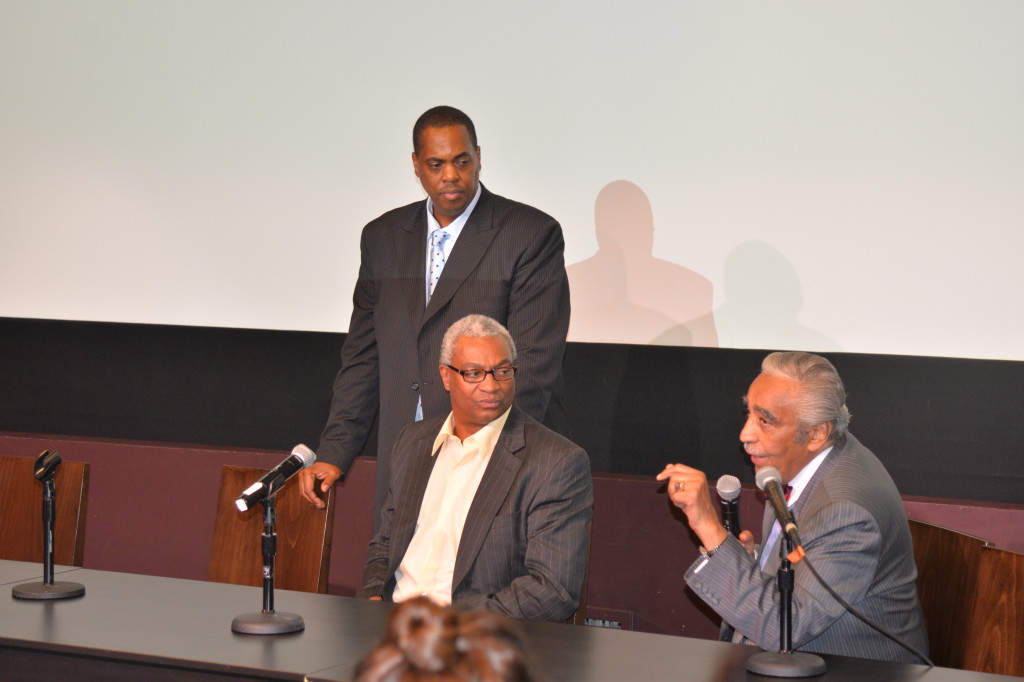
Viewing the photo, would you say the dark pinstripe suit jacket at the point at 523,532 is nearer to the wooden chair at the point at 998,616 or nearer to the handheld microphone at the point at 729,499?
the handheld microphone at the point at 729,499

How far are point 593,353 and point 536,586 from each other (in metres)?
1.41

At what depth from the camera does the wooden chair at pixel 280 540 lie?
10.0ft

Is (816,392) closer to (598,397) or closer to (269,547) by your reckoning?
(269,547)

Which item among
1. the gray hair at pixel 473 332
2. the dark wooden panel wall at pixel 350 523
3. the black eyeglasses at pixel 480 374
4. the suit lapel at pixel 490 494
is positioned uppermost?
the gray hair at pixel 473 332

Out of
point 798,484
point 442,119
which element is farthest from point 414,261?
point 798,484

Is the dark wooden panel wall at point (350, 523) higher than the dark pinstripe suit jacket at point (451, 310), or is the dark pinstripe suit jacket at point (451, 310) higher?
the dark pinstripe suit jacket at point (451, 310)

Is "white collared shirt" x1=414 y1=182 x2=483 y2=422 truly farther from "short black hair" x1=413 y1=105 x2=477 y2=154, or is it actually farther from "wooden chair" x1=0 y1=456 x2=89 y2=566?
"wooden chair" x1=0 y1=456 x2=89 y2=566

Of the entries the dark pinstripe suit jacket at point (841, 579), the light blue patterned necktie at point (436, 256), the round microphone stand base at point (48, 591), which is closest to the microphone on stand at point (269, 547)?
the round microphone stand base at point (48, 591)

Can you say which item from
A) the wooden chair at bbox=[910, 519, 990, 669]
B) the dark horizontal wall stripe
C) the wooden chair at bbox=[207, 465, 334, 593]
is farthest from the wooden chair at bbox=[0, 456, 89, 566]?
the wooden chair at bbox=[910, 519, 990, 669]

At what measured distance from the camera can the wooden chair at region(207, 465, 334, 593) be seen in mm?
3053

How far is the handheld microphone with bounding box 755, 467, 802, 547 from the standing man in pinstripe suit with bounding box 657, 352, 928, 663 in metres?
0.18

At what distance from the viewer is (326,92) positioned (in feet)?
13.7

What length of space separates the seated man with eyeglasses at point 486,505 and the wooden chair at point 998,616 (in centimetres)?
87

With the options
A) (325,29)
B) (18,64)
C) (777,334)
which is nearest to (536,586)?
(777,334)
